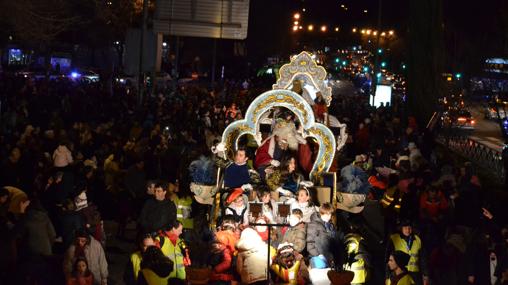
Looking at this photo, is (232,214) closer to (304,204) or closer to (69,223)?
(304,204)

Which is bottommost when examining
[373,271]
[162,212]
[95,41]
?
[373,271]

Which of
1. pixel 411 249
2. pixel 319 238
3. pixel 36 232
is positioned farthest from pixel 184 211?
pixel 411 249

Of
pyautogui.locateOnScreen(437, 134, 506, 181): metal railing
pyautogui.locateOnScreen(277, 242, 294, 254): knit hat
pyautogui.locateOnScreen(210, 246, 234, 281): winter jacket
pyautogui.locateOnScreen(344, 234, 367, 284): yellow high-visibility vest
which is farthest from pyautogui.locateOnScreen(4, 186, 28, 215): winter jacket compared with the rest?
pyautogui.locateOnScreen(437, 134, 506, 181): metal railing

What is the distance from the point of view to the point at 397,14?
2530 inches

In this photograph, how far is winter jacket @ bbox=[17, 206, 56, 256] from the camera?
11.5 meters

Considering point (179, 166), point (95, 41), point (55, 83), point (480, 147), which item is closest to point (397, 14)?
point (95, 41)

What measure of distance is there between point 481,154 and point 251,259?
1650 centimetres

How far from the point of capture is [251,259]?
12.4m

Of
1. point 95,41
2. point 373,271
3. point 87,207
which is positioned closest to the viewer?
point 87,207

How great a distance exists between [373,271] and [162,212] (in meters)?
3.85

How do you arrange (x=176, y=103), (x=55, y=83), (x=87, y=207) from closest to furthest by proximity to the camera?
(x=87, y=207) → (x=176, y=103) → (x=55, y=83)

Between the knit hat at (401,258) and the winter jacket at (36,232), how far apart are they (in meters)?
4.33

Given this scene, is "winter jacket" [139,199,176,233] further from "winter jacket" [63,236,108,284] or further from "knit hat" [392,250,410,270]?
"knit hat" [392,250,410,270]

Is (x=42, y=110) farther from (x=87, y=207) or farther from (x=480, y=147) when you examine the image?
(x=87, y=207)
